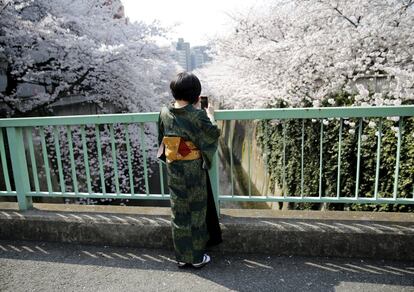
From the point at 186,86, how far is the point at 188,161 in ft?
1.87

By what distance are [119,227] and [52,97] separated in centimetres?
687

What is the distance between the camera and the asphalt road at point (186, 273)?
248 centimetres

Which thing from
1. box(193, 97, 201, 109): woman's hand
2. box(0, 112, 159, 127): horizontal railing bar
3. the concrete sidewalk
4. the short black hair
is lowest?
the concrete sidewalk

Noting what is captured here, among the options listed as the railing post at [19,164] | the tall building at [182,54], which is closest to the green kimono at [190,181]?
the railing post at [19,164]

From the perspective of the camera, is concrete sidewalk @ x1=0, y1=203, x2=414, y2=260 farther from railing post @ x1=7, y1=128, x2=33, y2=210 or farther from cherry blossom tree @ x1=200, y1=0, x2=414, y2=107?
cherry blossom tree @ x1=200, y1=0, x2=414, y2=107

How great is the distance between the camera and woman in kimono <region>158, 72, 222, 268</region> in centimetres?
247

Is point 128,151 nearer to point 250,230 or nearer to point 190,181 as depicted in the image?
point 190,181

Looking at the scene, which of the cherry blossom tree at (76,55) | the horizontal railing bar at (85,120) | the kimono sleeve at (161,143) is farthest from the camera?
the cherry blossom tree at (76,55)

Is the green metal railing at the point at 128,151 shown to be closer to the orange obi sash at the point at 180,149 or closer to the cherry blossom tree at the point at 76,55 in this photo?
the orange obi sash at the point at 180,149

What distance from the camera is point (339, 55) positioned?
6336mm

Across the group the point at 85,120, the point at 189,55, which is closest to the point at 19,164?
the point at 85,120

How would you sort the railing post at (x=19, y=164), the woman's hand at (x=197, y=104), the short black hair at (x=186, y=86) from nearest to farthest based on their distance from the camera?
1. the short black hair at (x=186, y=86)
2. the woman's hand at (x=197, y=104)
3. the railing post at (x=19, y=164)

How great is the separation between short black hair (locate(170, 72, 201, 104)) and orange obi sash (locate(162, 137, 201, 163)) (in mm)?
324

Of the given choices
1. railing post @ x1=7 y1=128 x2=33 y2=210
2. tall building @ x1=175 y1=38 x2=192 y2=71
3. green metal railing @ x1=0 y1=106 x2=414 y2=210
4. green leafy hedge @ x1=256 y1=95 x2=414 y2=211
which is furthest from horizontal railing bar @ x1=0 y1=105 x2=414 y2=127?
tall building @ x1=175 y1=38 x2=192 y2=71
